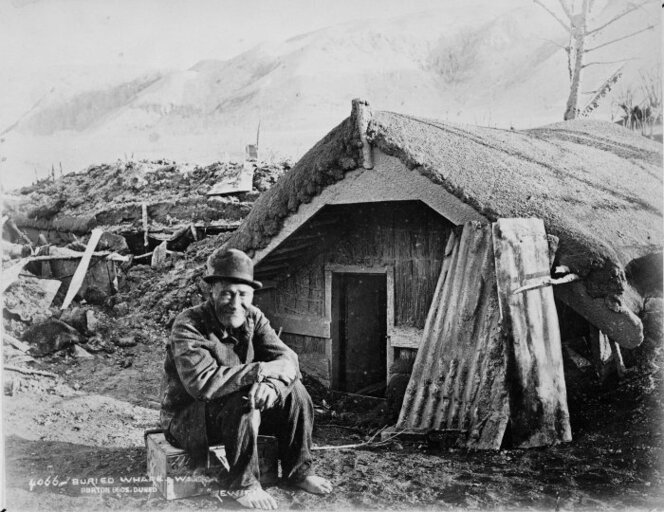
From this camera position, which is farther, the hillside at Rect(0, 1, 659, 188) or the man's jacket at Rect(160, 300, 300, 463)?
the hillside at Rect(0, 1, 659, 188)

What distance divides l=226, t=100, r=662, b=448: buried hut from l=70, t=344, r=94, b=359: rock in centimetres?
204

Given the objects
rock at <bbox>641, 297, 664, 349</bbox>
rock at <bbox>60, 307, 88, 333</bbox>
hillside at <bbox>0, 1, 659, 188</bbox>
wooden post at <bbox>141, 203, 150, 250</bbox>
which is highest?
hillside at <bbox>0, 1, 659, 188</bbox>

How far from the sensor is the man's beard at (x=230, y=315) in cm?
388

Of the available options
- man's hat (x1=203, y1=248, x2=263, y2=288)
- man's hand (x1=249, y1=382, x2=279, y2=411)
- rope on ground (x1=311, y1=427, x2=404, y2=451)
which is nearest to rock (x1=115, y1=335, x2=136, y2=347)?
rope on ground (x1=311, y1=427, x2=404, y2=451)

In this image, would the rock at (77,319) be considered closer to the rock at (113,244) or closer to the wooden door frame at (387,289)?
the rock at (113,244)

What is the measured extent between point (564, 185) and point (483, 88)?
1813 millimetres

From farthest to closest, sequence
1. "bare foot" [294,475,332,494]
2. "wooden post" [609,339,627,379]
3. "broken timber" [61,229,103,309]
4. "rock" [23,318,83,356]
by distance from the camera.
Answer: "broken timber" [61,229,103,309] → "rock" [23,318,83,356] → "wooden post" [609,339,627,379] → "bare foot" [294,475,332,494]

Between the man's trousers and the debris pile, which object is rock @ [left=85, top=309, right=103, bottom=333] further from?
the man's trousers

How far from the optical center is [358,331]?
746 centimetres

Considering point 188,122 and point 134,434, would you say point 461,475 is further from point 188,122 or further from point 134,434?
point 188,122

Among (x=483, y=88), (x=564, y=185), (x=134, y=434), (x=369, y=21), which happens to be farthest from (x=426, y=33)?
(x=134, y=434)

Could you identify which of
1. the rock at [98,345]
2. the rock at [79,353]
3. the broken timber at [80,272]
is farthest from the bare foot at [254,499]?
the broken timber at [80,272]

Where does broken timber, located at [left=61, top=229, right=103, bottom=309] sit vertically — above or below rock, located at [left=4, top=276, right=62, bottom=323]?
above

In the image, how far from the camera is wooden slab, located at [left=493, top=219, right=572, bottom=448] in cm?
454
